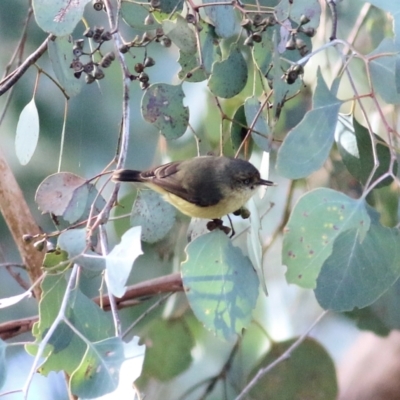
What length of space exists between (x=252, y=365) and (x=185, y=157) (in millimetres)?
426

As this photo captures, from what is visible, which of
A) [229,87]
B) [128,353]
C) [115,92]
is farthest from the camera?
[115,92]

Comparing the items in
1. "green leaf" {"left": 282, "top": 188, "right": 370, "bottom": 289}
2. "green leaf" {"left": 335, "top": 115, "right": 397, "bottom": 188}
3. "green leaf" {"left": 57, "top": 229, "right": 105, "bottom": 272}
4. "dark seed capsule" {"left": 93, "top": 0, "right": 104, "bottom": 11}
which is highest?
"dark seed capsule" {"left": 93, "top": 0, "right": 104, "bottom": 11}

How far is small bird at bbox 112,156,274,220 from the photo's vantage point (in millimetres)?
960

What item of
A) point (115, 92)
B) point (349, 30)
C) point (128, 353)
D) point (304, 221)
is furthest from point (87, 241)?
point (349, 30)

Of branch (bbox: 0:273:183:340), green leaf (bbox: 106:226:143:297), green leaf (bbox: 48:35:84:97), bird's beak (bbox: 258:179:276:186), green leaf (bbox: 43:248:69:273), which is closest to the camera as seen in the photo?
green leaf (bbox: 106:226:143:297)

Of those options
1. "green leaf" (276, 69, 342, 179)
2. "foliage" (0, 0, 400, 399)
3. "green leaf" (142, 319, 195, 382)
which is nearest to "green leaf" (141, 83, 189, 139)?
"foliage" (0, 0, 400, 399)

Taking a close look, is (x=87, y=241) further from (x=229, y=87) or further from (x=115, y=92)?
(x=115, y=92)

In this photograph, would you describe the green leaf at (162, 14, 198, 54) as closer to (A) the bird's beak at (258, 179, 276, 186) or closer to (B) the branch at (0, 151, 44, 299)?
(A) the bird's beak at (258, 179, 276, 186)

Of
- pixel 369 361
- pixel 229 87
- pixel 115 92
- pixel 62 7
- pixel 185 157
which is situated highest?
pixel 62 7

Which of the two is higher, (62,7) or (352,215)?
(62,7)

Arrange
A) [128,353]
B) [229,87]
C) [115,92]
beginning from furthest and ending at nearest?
[115,92]
[229,87]
[128,353]

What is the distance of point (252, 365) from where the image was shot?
1.11 m

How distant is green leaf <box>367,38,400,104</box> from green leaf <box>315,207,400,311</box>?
0.50 feet

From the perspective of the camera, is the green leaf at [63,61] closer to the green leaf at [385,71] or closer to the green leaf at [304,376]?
the green leaf at [385,71]
